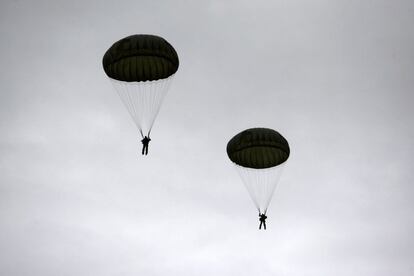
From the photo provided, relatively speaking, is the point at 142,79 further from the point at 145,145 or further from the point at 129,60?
the point at 145,145

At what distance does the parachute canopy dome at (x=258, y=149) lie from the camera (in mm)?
38625

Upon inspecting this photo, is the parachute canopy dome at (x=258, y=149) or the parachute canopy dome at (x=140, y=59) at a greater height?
the parachute canopy dome at (x=140, y=59)

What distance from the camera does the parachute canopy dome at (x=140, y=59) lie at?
35.5 meters

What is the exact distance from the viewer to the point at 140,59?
36.1 metres

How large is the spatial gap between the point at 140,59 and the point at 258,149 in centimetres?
940

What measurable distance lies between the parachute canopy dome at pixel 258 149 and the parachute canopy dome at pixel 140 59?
21.3 feet

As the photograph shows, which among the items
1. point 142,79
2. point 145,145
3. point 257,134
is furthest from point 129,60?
point 257,134

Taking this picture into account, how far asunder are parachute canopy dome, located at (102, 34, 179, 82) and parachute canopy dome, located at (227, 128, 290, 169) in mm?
6482

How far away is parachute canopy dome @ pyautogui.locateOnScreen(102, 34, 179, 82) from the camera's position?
35500 mm

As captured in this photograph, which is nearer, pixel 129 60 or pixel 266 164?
pixel 129 60

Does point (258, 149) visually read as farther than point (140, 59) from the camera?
Yes

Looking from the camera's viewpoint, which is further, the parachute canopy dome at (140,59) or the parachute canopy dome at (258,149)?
the parachute canopy dome at (258,149)

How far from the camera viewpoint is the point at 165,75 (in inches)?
1454

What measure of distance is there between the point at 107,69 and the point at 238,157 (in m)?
9.91
